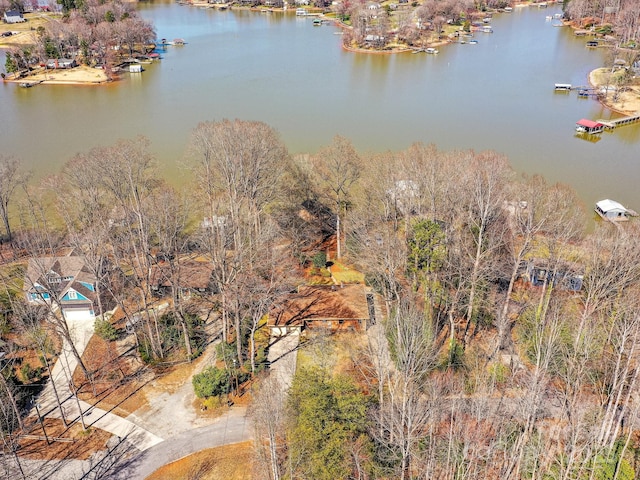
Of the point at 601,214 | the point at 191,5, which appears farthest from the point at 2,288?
the point at 191,5

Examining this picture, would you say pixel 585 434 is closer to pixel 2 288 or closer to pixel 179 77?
pixel 2 288

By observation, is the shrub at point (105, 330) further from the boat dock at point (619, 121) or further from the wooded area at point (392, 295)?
the boat dock at point (619, 121)

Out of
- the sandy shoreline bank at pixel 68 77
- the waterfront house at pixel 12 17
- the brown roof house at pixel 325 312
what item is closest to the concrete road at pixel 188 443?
the brown roof house at pixel 325 312

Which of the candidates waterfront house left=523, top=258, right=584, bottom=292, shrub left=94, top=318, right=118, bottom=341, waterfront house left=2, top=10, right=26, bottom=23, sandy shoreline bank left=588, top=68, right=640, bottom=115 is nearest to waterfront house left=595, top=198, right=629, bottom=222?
waterfront house left=523, top=258, right=584, bottom=292

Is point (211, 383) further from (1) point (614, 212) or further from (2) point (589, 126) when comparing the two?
(2) point (589, 126)

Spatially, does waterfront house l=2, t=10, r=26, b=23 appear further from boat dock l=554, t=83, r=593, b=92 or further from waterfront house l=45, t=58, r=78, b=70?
boat dock l=554, t=83, r=593, b=92

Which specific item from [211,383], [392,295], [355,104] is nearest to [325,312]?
[392,295]
